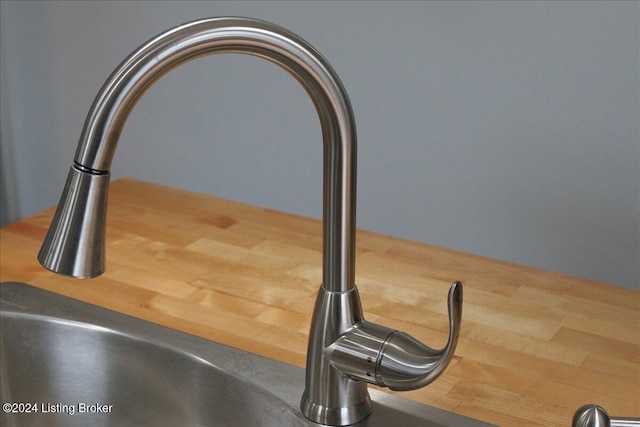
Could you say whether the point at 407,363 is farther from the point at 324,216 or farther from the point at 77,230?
the point at 77,230

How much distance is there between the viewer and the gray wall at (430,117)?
58.1 inches

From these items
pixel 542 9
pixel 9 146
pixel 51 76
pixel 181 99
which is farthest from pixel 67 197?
pixel 9 146

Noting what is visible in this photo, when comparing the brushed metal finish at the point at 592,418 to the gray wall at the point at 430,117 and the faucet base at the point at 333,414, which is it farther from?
the gray wall at the point at 430,117

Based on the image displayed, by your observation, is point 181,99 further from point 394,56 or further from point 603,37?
point 603,37

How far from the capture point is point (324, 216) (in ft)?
2.53

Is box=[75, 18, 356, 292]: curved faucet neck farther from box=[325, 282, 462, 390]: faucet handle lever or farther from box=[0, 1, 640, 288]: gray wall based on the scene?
box=[0, 1, 640, 288]: gray wall

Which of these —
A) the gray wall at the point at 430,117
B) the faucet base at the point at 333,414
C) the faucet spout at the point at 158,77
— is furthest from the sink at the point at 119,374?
the gray wall at the point at 430,117

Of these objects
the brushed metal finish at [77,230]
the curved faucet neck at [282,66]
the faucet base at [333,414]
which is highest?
the curved faucet neck at [282,66]

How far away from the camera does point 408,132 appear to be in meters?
1.67

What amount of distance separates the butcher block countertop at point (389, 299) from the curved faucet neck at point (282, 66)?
0.23m

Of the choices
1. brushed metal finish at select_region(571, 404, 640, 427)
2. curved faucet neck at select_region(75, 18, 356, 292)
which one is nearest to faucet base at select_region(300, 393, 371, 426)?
curved faucet neck at select_region(75, 18, 356, 292)

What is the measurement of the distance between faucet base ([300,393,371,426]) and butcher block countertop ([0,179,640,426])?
0.29ft

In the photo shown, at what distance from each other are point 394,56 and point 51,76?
3.10 feet

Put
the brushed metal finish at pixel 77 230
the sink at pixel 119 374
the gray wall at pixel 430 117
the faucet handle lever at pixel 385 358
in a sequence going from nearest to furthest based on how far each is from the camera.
Result: 1. the brushed metal finish at pixel 77 230
2. the faucet handle lever at pixel 385 358
3. the sink at pixel 119 374
4. the gray wall at pixel 430 117
